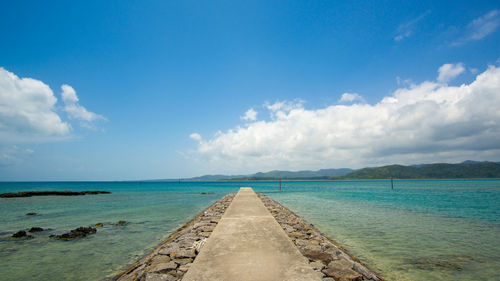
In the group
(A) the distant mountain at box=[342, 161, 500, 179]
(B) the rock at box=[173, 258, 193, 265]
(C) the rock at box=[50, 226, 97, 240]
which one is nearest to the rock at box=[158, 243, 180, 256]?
(B) the rock at box=[173, 258, 193, 265]

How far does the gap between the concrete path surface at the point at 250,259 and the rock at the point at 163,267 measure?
2.29 feet

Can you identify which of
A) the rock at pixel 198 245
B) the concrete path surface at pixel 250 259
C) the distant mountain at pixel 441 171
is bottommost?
the distant mountain at pixel 441 171

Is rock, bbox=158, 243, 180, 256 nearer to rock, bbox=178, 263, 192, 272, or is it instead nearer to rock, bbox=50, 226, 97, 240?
rock, bbox=178, 263, 192, 272

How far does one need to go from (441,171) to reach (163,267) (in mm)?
192291

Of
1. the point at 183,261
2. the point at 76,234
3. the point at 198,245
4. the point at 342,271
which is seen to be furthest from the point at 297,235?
the point at 76,234

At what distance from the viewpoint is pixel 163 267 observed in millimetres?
4379

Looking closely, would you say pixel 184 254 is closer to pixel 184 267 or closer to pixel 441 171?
pixel 184 267

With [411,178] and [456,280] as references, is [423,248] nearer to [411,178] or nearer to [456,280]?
[456,280]

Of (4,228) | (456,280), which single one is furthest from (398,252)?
(4,228)

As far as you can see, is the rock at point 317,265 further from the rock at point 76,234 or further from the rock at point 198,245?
the rock at point 76,234

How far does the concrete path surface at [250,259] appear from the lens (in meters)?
3.33

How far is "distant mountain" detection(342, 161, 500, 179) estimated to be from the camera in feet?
438

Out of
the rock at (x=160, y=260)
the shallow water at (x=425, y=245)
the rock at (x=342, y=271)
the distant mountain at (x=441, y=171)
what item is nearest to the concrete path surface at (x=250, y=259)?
the rock at (x=342, y=271)

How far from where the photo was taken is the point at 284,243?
15.8 feet
